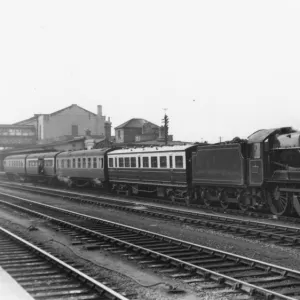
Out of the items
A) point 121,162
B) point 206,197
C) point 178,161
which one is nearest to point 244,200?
point 206,197

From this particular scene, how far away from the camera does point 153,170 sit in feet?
71.8

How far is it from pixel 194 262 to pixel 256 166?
24.8ft

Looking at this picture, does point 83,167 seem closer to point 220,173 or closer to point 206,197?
point 206,197

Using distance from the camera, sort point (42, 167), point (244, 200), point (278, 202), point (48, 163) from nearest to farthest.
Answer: point (278, 202) → point (244, 200) → point (48, 163) → point (42, 167)

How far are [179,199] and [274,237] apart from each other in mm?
9716

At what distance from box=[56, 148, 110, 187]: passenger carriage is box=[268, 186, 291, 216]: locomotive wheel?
1303 cm

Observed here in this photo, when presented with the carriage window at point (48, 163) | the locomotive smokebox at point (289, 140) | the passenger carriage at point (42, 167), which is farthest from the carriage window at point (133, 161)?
the carriage window at point (48, 163)

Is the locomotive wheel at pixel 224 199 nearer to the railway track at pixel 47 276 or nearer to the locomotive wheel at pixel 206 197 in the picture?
the locomotive wheel at pixel 206 197

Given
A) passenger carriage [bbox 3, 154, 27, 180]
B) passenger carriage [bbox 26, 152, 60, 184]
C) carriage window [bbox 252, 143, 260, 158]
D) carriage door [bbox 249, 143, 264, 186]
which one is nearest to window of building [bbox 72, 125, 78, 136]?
passenger carriage [bbox 3, 154, 27, 180]

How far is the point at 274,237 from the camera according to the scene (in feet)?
37.4

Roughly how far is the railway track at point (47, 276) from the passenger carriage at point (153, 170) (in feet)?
32.9

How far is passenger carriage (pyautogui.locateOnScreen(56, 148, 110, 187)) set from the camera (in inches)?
1072

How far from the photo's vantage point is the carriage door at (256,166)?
15.3 m

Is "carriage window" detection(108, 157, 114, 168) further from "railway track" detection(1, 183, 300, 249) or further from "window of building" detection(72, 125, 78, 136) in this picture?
"window of building" detection(72, 125, 78, 136)
